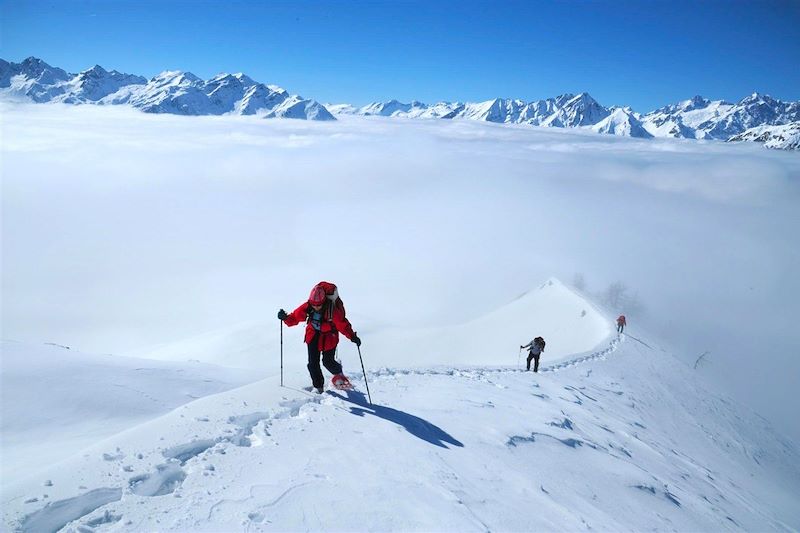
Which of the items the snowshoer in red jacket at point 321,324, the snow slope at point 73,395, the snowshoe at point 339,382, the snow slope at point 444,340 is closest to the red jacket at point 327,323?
the snowshoer in red jacket at point 321,324

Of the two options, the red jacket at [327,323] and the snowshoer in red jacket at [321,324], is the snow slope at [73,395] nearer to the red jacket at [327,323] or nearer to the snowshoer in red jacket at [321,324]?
the snowshoer in red jacket at [321,324]

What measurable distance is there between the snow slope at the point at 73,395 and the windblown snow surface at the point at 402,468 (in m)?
0.27

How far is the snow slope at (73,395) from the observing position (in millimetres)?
7164

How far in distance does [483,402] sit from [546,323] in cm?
3119

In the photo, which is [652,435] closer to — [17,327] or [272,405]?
[272,405]

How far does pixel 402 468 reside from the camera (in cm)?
615

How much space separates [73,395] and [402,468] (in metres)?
7.35

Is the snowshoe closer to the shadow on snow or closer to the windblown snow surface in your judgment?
the shadow on snow

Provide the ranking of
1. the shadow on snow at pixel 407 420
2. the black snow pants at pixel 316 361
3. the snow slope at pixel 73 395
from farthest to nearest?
the black snow pants at pixel 316 361
the shadow on snow at pixel 407 420
the snow slope at pixel 73 395

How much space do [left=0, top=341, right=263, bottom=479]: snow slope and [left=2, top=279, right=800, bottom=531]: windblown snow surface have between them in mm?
269

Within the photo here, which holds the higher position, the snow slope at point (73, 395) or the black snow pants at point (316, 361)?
the black snow pants at point (316, 361)

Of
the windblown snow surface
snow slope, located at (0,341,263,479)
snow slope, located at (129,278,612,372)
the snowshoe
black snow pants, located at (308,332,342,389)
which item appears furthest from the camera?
snow slope, located at (129,278,612,372)

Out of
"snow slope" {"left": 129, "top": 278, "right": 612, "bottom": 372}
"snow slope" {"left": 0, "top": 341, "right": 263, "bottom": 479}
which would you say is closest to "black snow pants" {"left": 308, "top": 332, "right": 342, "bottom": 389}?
"snow slope" {"left": 0, "top": 341, "right": 263, "bottom": 479}

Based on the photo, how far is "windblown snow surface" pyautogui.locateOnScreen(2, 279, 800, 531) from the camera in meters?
4.82
